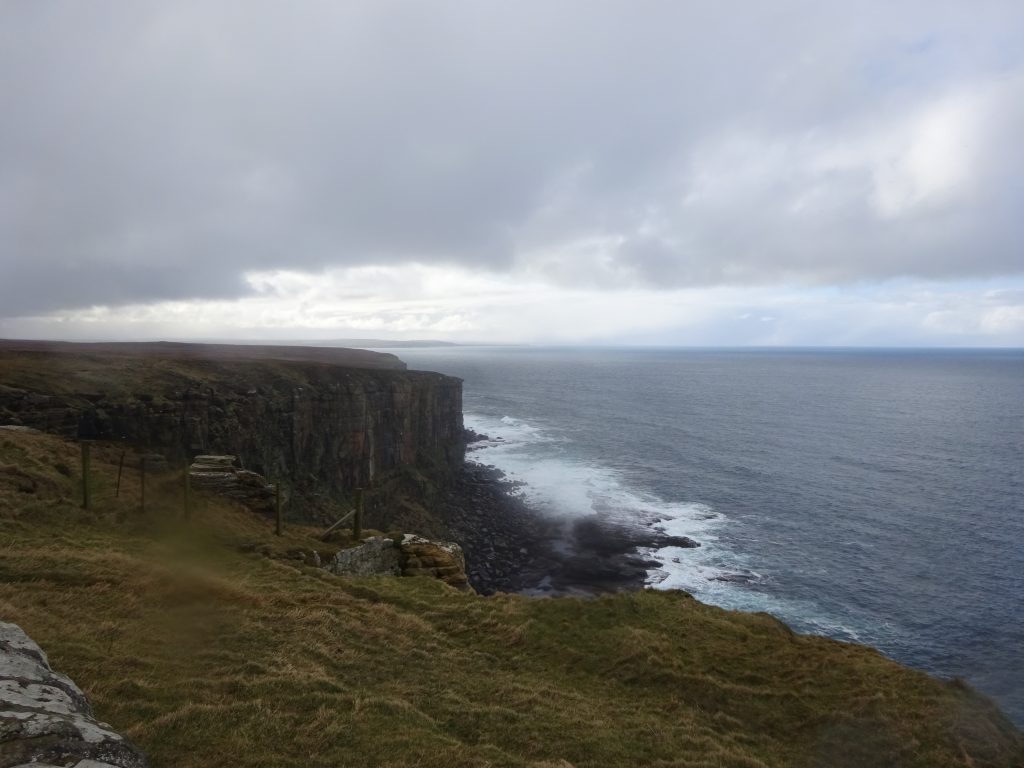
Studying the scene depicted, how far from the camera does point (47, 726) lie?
765cm

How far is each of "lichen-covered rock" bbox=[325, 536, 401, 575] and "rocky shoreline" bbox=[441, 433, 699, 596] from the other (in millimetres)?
21785

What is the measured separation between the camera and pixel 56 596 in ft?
54.1

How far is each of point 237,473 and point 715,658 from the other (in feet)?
82.9

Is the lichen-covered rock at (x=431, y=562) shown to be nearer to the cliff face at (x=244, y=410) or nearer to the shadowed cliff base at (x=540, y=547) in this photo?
the cliff face at (x=244, y=410)

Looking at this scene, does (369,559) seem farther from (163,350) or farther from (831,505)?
(163,350)

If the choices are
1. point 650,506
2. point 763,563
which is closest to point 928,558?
point 763,563

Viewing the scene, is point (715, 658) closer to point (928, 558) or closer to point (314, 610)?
point (314, 610)

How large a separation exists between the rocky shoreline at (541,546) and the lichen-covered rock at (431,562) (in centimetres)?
2093

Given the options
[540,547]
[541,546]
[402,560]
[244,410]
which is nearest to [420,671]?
[402,560]

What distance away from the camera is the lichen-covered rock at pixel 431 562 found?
1127 inches

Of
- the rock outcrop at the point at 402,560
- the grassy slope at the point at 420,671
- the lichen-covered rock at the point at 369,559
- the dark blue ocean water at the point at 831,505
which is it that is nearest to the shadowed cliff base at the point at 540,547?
the dark blue ocean water at the point at 831,505

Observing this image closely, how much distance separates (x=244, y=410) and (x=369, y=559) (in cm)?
3057

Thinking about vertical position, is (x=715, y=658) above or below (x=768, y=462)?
above

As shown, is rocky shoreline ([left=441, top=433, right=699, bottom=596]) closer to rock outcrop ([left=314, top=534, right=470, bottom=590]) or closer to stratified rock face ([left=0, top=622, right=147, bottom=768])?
rock outcrop ([left=314, top=534, right=470, bottom=590])
